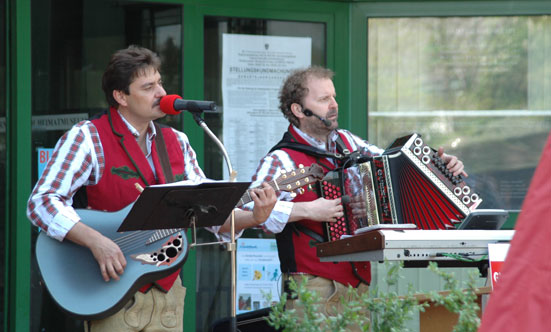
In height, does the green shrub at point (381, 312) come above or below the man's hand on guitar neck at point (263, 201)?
below

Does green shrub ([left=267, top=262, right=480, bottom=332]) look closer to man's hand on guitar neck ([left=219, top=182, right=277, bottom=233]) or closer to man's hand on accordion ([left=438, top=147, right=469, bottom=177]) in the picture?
man's hand on guitar neck ([left=219, top=182, right=277, bottom=233])

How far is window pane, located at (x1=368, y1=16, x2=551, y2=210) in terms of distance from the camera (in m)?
5.73

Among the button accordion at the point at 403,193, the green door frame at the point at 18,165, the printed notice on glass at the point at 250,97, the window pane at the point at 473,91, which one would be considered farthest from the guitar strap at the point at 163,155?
the window pane at the point at 473,91

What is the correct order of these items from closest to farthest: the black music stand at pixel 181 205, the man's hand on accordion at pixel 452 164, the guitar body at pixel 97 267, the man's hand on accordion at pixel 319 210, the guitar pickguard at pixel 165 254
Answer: the black music stand at pixel 181 205, the guitar body at pixel 97 267, the guitar pickguard at pixel 165 254, the man's hand on accordion at pixel 319 210, the man's hand on accordion at pixel 452 164

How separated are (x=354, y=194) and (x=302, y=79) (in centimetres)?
74

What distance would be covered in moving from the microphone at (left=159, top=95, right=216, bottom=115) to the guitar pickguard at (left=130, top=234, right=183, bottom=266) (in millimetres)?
531

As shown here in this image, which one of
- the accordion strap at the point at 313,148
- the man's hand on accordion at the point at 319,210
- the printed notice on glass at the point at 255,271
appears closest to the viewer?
the man's hand on accordion at the point at 319,210

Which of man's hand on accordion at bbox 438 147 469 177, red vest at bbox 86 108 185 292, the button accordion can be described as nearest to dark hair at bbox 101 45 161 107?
red vest at bbox 86 108 185 292

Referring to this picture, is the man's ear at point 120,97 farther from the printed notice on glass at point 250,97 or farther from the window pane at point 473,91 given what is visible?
the window pane at point 473,91

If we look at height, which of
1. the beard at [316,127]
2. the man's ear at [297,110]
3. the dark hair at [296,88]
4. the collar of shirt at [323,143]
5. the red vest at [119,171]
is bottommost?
the red vest at [119,171]

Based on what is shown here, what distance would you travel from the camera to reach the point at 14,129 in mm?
5000

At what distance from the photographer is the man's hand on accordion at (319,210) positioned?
3668mm

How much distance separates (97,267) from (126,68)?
863 mm

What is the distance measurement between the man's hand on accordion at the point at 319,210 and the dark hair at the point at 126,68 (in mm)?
890
